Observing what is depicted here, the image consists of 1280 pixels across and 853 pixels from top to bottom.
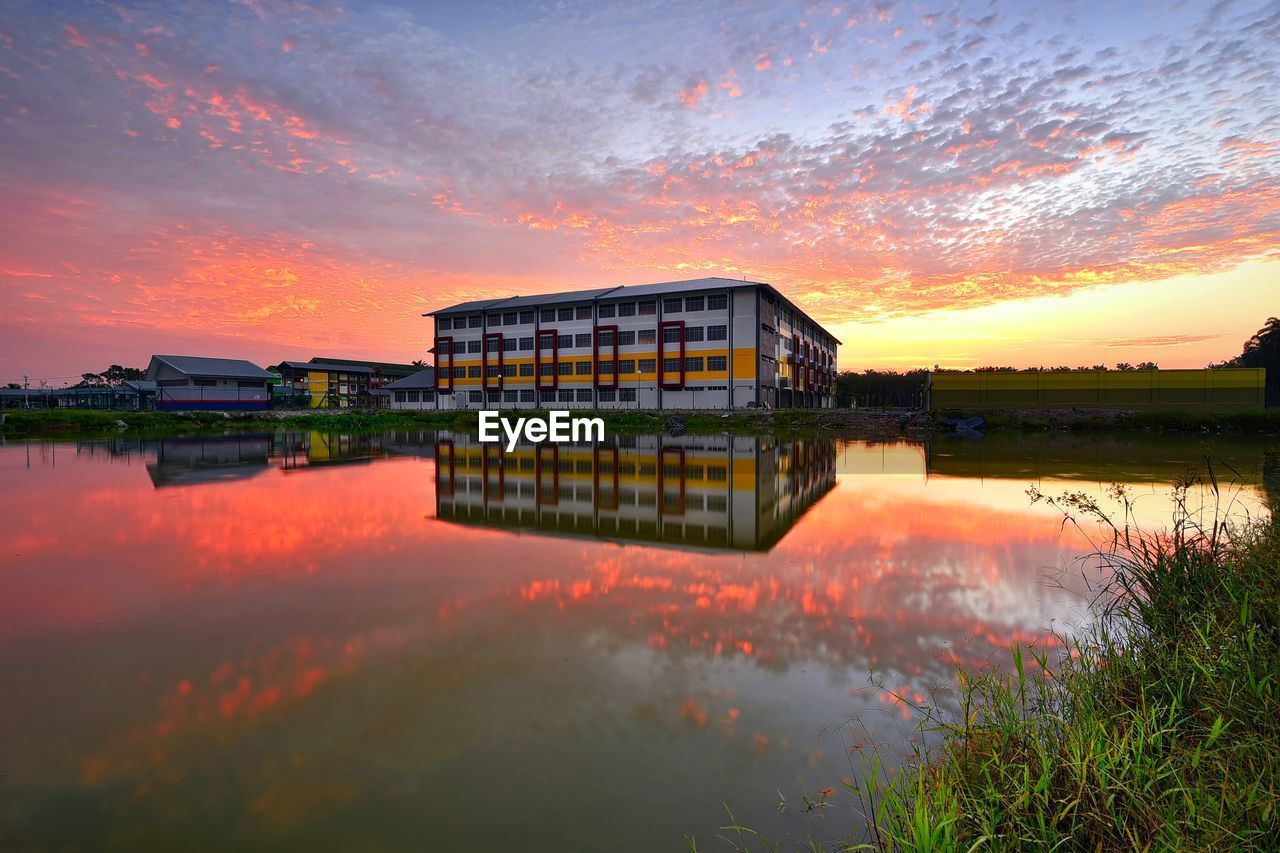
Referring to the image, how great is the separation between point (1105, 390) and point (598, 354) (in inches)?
1686

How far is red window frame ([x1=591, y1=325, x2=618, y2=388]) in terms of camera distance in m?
58.4

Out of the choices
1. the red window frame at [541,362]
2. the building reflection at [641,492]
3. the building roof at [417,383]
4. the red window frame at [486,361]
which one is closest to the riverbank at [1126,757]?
the building reflection at [641,492]

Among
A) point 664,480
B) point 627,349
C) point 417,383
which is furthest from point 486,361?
point 664,480

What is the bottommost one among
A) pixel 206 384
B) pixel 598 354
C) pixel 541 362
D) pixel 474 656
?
pixel 474 656

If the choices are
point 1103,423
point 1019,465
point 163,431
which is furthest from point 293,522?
point 1103,423

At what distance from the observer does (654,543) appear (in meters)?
9.71

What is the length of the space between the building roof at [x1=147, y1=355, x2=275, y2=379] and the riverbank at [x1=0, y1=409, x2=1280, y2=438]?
16.5 meters

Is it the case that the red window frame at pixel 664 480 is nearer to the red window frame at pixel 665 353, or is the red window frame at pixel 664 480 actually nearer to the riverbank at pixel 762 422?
the riverbank at pixel 762 422

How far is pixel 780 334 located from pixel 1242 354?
6749 cm

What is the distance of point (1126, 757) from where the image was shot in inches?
121

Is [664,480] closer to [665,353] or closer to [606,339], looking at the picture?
[665,353]

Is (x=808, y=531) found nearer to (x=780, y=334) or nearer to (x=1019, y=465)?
(x=1019, y=465)

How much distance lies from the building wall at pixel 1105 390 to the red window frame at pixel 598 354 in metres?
28.5

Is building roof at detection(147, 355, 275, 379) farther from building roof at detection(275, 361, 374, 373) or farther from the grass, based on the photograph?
the grass
